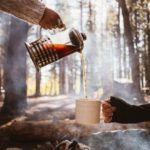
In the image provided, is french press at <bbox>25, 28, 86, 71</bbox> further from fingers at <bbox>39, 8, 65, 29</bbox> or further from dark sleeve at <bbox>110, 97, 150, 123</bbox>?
dark sleeve at <bbox>110, 97, 150, 123</bbox>

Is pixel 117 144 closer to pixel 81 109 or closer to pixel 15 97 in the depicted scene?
pixel 81 109

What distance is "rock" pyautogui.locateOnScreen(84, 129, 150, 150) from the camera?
424cm

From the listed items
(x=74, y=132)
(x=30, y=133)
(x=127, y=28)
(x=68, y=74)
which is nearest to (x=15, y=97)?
(x=30, y=133)

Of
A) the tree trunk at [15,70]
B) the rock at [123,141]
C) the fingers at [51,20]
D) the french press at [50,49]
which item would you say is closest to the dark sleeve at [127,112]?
the french press at [50,49]

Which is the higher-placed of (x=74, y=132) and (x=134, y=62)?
(x=134, y=62)

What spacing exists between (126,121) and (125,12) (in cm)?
994

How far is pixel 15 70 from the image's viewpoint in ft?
31.8

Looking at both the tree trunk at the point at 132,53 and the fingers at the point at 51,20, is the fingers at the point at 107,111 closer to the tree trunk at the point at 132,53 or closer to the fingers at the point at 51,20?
the fingers at the point at 51,20

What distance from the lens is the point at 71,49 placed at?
2293mm

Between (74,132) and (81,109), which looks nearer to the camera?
(81,109)

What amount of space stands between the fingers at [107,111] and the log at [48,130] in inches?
121

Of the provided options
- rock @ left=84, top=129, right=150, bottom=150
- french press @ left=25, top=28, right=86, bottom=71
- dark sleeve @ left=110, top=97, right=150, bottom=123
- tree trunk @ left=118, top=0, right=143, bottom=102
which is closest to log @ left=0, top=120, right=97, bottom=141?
rock @ left=84, top=129, right=150, bottom=150

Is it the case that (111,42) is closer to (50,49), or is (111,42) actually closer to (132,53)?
(132,53)

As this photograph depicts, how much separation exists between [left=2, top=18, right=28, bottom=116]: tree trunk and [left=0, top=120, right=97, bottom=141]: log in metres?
3.40
